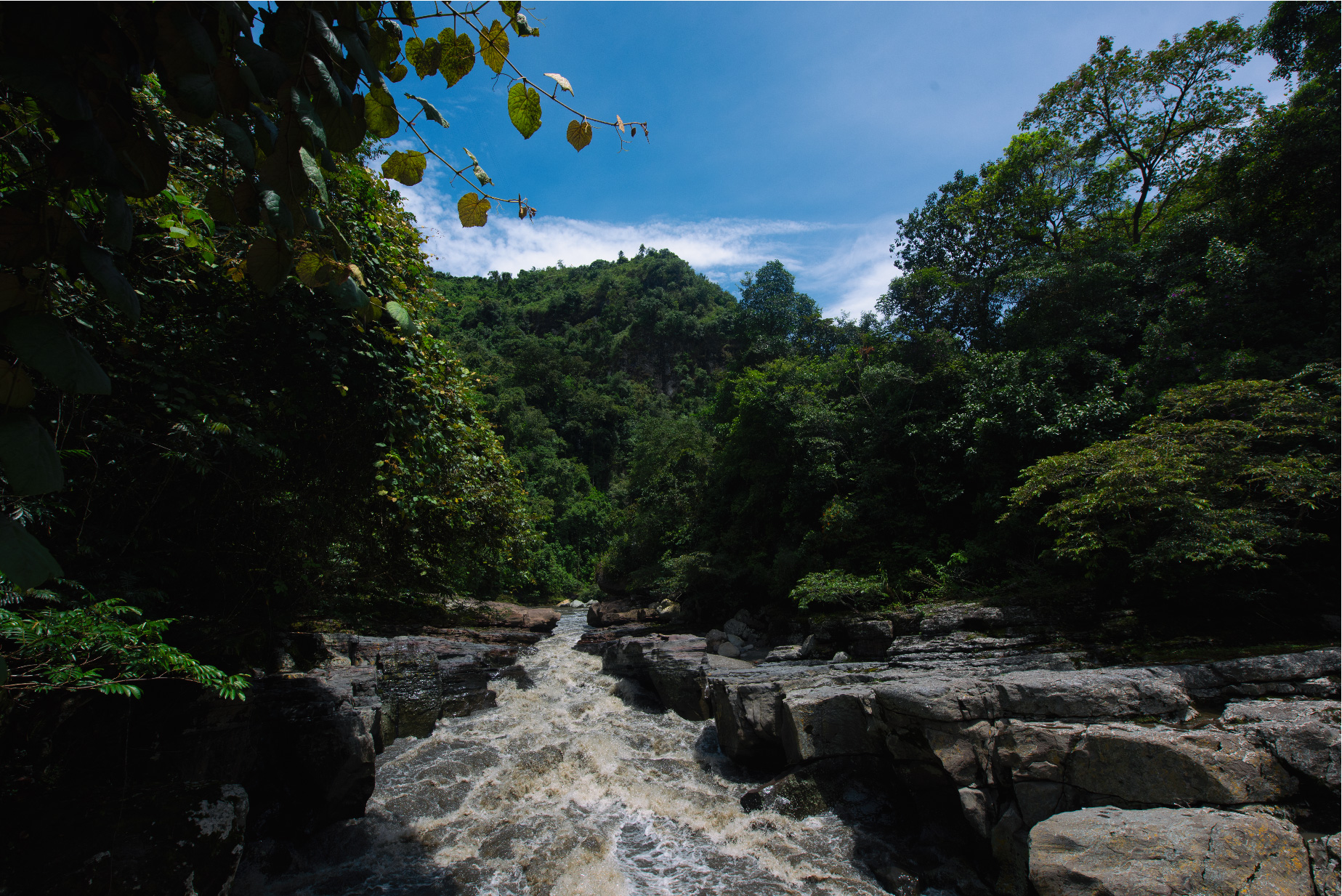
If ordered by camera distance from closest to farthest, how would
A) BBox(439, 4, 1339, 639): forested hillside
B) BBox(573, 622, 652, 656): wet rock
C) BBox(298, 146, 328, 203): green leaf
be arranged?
BBox(298, 146, 328, 203): green leaf < BBox(439, 4, 1339, 639): forested hillside < BBox(573, 622, 652, 656): wet rock

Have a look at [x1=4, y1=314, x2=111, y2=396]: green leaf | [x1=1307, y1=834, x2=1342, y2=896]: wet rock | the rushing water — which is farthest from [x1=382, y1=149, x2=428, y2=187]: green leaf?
[x1=1307, y1=834, x2=1342, y2=896]: wet rock

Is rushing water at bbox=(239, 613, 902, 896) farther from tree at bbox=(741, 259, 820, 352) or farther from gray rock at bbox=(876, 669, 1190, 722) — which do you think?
tree at bbox=(741, 259, 820, 352)

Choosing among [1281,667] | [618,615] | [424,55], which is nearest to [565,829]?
[424,55]

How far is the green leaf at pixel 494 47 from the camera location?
1529 mm

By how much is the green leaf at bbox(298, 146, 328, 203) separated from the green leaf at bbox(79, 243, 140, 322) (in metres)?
0.38

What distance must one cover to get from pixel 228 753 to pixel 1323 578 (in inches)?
464

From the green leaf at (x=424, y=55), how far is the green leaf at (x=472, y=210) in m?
0.31

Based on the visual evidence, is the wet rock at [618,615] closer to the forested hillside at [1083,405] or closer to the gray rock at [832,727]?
the forested hillside at [1083,405]

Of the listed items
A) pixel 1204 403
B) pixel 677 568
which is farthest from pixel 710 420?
pixel 1204 403

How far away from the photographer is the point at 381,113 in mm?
1436

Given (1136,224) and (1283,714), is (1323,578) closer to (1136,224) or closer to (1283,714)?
(1283,714)

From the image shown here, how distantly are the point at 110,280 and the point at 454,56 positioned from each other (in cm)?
101

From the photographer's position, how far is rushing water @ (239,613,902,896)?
4516 mm

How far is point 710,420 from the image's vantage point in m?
23.5
